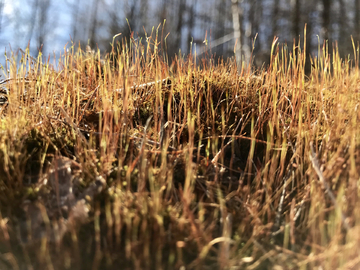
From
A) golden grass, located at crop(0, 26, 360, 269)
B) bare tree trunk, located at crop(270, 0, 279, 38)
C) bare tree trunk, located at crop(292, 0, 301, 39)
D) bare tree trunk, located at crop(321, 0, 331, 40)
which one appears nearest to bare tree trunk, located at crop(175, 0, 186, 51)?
bare tree trunk, located at crop(270, 0, 279, 38)

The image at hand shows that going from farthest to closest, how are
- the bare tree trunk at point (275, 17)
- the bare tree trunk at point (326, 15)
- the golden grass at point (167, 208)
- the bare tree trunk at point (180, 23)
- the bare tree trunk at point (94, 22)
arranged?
the bare tree trunk at point (94, 22)
the bare tree trunk at point (180, 23)
the bare tree trunk at point (275, 17)
the bare tree trunk at point (326, 15)
the golden grass at point (167, 208)

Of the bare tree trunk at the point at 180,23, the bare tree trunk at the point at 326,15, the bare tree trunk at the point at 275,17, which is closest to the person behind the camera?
the bare tree trunk at the point at 326,15

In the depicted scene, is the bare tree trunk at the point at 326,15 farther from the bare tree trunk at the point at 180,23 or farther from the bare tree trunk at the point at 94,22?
the bare tree trunk at the point at 94,22

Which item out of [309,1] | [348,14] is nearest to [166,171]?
[309,1]

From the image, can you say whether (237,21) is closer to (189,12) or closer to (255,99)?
(255,99)

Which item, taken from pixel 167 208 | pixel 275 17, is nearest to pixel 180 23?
pixel 275 17

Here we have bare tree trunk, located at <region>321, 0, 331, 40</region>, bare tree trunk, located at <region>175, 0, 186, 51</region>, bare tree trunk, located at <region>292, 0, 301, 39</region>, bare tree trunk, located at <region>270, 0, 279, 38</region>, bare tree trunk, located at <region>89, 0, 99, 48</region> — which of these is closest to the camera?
bare tree trunk, located at <region>321, 0, 331, 40</region>

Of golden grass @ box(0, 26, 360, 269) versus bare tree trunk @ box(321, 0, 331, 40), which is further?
bare tree trunk @ box(321, 0, 331, 40)

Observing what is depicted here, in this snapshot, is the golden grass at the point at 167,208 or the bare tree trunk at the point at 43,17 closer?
the golden grass at the point at 167,208

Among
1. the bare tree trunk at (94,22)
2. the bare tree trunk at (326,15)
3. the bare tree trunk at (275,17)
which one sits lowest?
the bare tree trunk at (326,15)

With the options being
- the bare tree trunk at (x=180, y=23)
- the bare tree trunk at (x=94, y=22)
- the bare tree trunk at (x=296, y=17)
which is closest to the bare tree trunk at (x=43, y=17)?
the bare tree trunk at (x=94, y=22)

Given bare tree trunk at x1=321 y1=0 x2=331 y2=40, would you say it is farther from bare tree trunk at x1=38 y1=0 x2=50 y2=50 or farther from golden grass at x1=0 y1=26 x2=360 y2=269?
bare tree trunk at x1=38 y1=0 x2=50 y2=50

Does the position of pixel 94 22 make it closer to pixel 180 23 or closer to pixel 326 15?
pixel 180 23
